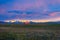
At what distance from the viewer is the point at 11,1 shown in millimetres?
6242

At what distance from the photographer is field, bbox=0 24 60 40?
6191 mm

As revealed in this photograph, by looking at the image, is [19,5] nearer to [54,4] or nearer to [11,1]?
[11,1]

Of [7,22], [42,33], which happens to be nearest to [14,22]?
[7,22]

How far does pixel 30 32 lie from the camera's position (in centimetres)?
620

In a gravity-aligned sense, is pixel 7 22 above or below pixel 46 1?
below

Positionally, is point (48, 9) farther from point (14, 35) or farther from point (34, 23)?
point (14, 35)

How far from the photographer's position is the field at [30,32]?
6191mm

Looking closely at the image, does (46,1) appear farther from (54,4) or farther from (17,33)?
(17,33)

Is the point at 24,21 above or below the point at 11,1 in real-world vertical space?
below

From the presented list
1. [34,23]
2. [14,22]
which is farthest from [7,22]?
[34,23]

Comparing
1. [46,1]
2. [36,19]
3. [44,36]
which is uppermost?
[46,1]

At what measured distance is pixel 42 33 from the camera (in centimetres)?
620

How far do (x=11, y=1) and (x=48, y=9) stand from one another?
0.88 meters

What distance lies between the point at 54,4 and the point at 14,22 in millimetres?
1021
